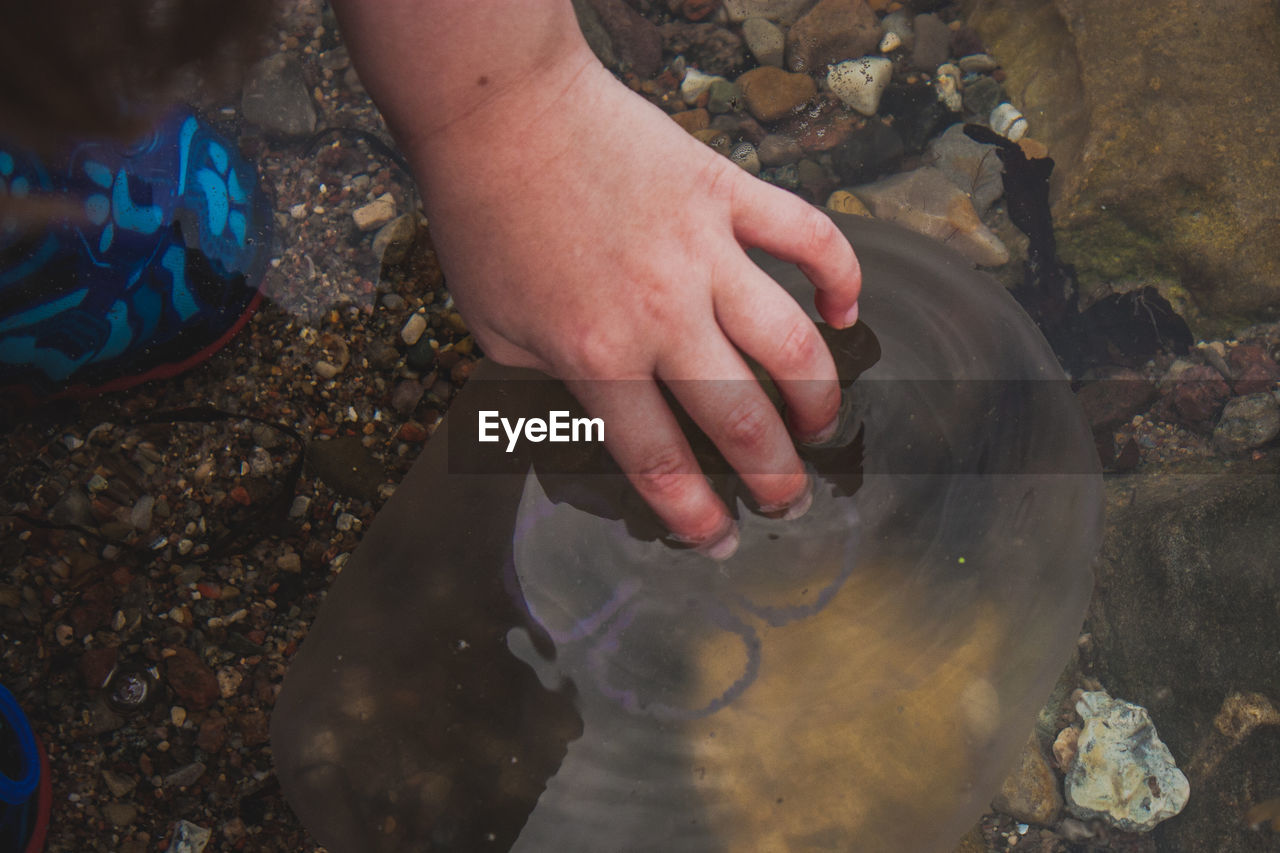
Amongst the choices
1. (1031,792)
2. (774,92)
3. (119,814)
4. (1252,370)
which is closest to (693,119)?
(774,92)

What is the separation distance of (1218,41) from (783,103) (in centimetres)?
116

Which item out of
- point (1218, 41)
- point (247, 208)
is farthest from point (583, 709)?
point (1218, 41)

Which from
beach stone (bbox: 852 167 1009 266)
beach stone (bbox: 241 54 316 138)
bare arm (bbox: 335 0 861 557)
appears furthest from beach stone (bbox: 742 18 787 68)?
beach stone (bbox: 241 54 316 138)

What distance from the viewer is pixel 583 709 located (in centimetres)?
157

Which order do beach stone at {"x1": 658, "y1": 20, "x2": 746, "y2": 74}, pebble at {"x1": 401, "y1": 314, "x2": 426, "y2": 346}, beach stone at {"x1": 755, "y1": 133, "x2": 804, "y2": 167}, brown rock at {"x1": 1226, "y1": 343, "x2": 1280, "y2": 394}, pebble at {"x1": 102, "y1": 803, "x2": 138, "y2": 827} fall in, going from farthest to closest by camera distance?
beach stone at {"x1": 658, "y1": 20, "x2": 746, "y2": 74} < beach stone at {"x1": 755, "y1": 133, "x2": 804, "y2": 167} < brown rock at {"x1": 1226, "y1": 343, "x2": 1280, "y2": 394} < pebble at {"x1": 401, "y1": 314, "x2": 426, "y2": 346} < pebble at {"x1": 102, "y1": 803, "x2": 138, "y2": 827}

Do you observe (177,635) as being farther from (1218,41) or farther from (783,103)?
(1218,41)

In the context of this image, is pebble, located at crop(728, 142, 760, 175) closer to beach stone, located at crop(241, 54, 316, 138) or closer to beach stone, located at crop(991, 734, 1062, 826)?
beach stone, located at crop(241, 54, 316, 138)

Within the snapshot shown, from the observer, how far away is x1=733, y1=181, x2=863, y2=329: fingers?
1.52m

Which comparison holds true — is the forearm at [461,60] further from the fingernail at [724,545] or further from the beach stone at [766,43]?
the beach stone at [766,43]

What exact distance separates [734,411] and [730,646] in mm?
470

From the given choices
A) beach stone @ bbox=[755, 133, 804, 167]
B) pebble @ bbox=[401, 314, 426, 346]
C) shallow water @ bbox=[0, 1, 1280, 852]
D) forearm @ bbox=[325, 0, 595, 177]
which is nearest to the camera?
forearm @ bbox=[325, 0, 595, 177]

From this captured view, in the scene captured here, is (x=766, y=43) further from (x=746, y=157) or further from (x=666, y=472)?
(x=666, y=472)

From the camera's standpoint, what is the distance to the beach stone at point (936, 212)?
2191 millimetres

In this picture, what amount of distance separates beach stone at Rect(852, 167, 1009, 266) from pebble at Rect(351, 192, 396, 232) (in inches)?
50.0
